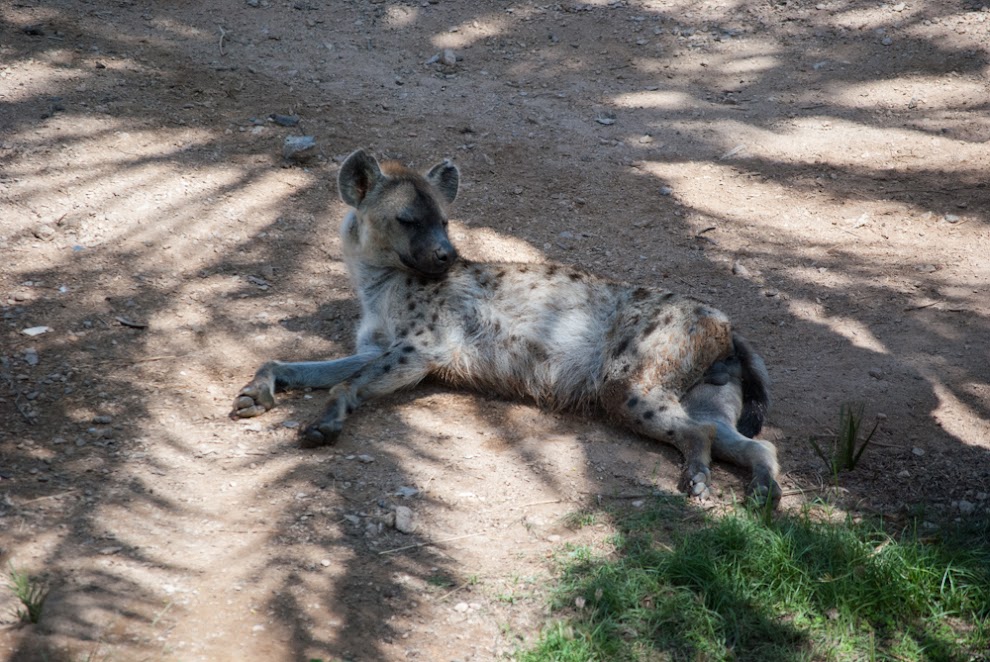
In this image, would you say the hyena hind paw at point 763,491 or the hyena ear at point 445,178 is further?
the hyena ear at point 445,178

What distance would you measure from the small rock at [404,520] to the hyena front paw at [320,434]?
0.49m

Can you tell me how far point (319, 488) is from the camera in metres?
3.07

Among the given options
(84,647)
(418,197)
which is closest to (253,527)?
(84,647)

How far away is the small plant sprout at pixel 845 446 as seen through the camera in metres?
3.25

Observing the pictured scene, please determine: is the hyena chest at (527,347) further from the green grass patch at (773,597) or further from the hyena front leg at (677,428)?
the green grass patch at (773,597)

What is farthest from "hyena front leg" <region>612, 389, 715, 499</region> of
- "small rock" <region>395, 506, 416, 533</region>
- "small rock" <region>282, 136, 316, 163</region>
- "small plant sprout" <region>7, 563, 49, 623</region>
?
"small rock" <region>282, 136, 316, 163</region>

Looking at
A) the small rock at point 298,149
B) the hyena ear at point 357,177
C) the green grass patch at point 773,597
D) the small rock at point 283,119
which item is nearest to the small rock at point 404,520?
the green grass patch at point 773,597

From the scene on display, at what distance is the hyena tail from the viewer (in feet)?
11.7

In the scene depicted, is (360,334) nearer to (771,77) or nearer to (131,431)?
(131,431)

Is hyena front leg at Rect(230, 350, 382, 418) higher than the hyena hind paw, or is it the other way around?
hyena front leg at Rect(230, 350, 382, 418)

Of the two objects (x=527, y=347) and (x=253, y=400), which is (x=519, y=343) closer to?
(x=527, y=347)

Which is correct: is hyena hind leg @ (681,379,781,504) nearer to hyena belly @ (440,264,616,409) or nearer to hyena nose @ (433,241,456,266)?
hyena belly @ (440,264,616,409)

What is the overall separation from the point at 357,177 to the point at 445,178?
47 cm

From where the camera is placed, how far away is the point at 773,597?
105 inches
